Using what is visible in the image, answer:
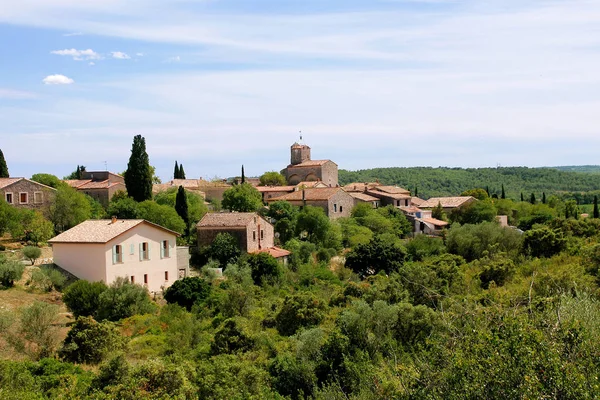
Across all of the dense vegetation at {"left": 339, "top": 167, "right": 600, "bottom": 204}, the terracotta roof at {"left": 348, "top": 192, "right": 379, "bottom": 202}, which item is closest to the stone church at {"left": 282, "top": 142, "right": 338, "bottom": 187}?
the terracotta roof at {"left": 348, "top": 192, "right": 379, "bottom": 202}

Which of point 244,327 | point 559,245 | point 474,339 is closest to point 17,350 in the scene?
point 244,327

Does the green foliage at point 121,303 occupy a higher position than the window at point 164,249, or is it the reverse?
the window at point 164,249

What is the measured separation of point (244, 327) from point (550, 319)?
11.2 metres

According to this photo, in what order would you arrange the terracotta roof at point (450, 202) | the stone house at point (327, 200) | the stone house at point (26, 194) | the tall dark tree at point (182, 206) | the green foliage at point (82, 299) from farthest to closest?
the terracotta roof at point (450, 202) → the stone house at point (327, 200) → the tall dark tree at point (182, 206) → the stone house at point (26, 194) → the green foliage at point (82, 299)

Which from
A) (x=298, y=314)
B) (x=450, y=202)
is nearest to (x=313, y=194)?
(x=450, y=202)

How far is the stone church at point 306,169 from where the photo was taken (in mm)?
66375

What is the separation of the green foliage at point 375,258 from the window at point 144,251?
12.6m

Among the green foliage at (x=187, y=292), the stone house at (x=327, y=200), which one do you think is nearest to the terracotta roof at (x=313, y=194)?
the stone house at (x=327, y=200)

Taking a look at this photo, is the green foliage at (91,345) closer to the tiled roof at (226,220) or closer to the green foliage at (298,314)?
the green foliage at (298,314)

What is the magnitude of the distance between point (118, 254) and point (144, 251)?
184 cm

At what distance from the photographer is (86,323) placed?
2130 cm

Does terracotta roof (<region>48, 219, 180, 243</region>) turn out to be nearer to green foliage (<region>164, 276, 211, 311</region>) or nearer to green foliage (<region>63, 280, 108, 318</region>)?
green foliage (<region>63, 280, 108, 318</region>)

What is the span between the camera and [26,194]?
137 feet

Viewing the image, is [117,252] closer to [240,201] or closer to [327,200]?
[240,201]
